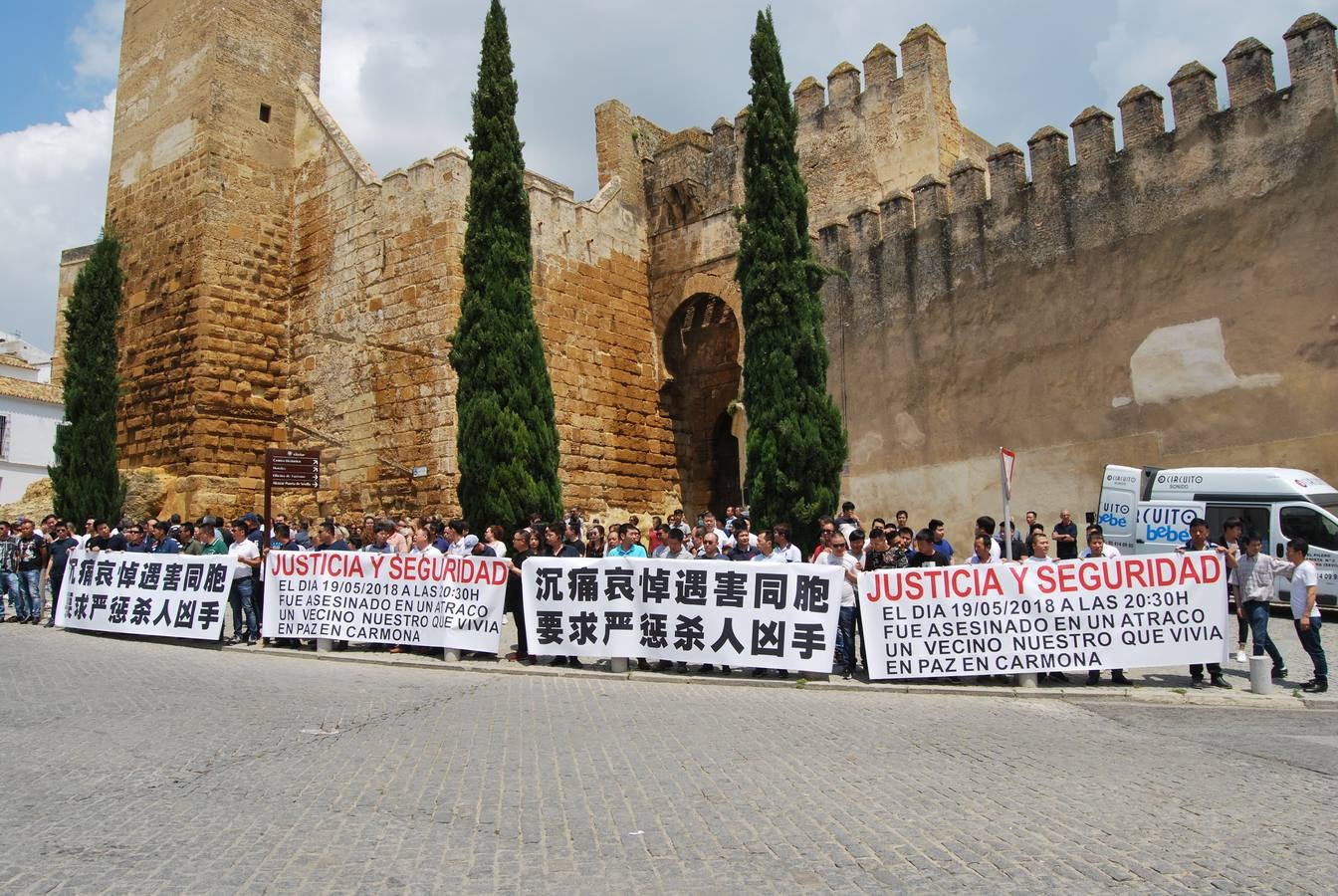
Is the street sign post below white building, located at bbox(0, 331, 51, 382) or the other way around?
below

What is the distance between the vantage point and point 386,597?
10.9 m

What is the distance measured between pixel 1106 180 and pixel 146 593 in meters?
14.9

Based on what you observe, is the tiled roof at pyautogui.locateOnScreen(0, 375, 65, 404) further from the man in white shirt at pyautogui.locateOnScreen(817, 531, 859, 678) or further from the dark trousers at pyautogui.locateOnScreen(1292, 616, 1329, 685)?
the dark trousers at pyautogui.locateOnScreen(1292, 616, 1329, 685)

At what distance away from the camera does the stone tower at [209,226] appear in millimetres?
19141

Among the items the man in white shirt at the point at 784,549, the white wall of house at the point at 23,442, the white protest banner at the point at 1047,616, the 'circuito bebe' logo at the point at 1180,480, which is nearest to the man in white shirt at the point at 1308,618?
the white protest banner at the point at 1047,616

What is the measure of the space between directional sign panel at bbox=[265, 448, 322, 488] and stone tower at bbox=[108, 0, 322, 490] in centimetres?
387

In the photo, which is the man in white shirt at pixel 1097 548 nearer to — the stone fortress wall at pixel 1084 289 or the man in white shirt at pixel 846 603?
the man in white shirt at pixel 846 603

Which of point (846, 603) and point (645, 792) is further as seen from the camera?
point (846, 603)

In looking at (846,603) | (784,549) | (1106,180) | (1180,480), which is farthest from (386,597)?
(1106,180)

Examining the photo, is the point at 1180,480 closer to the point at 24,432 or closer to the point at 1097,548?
the point at 1097,548

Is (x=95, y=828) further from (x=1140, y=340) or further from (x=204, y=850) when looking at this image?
(x=1140, y=340)

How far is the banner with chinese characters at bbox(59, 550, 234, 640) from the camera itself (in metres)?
11.9

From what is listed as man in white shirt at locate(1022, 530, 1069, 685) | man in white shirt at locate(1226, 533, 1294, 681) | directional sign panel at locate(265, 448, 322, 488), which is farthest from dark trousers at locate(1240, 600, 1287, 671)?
directional sign panel at locate(265, 448, 322, 488)

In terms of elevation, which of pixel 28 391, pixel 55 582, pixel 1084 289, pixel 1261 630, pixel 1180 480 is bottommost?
pixel 1261 630
